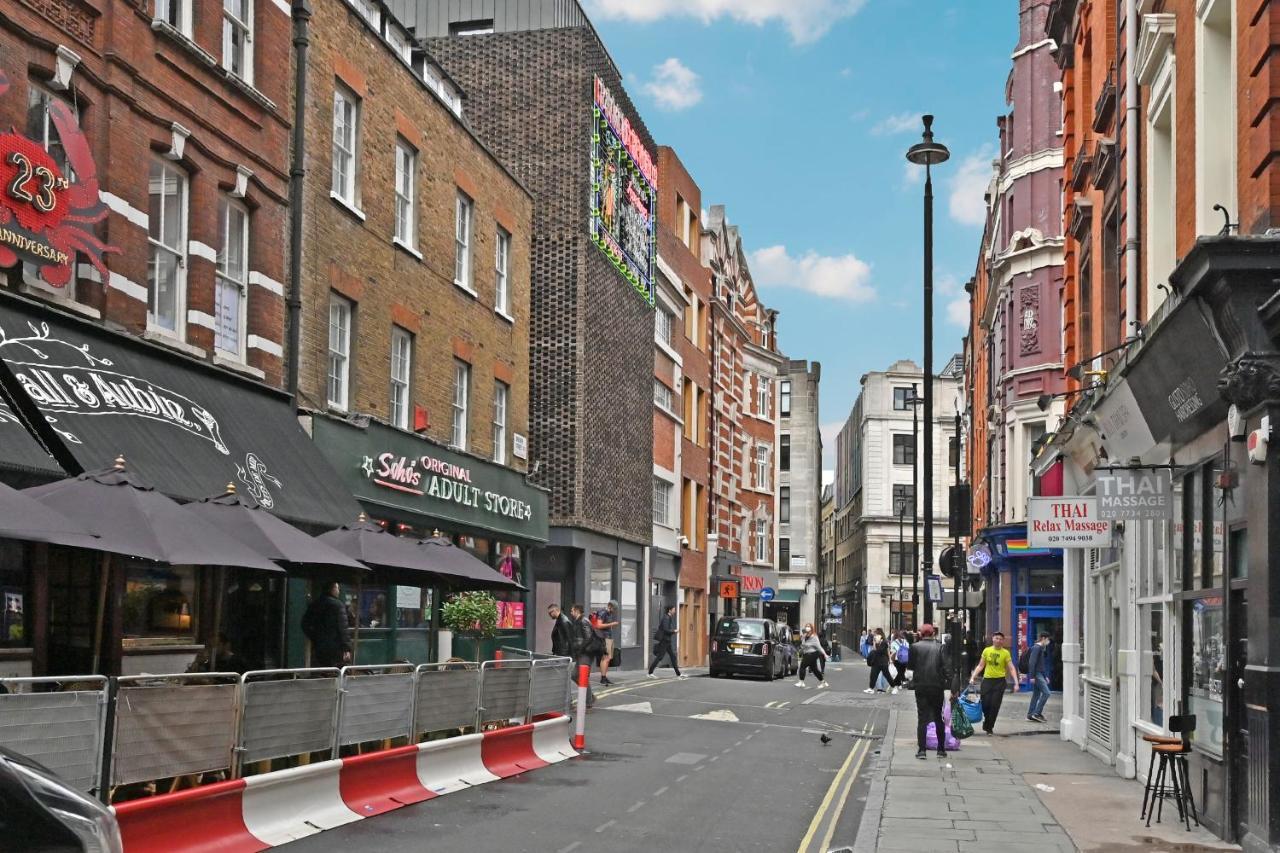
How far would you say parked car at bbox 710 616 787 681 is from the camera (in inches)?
1513

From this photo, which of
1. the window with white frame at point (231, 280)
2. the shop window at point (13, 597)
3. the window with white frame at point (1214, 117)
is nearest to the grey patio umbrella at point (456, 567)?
the window with white frame at point (231, 280)

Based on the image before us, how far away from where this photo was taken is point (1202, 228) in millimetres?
A: 12992

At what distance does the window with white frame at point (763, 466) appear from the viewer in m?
70.6

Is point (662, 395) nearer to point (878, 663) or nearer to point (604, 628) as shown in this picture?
point (878, 663)

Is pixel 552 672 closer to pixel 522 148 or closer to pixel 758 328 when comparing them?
pixel 522 148

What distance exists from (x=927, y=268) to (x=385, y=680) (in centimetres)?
1503

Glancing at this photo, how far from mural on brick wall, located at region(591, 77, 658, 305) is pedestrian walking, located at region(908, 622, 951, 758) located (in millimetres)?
20438

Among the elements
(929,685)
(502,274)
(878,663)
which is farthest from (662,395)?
(929,685)

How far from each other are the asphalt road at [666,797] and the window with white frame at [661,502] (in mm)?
22998

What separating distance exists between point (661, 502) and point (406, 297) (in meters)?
25.4

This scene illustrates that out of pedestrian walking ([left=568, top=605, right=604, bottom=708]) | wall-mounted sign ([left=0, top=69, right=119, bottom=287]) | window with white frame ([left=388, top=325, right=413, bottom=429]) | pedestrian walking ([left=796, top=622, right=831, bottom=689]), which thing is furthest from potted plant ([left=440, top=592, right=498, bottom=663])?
pedestrian walking ([left=796, top=622, right=831, bottom=689])

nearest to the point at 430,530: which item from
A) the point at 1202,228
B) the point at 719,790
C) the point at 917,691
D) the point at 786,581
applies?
the point at 917,691

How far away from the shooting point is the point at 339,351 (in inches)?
888

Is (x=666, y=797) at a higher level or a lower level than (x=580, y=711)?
lower
